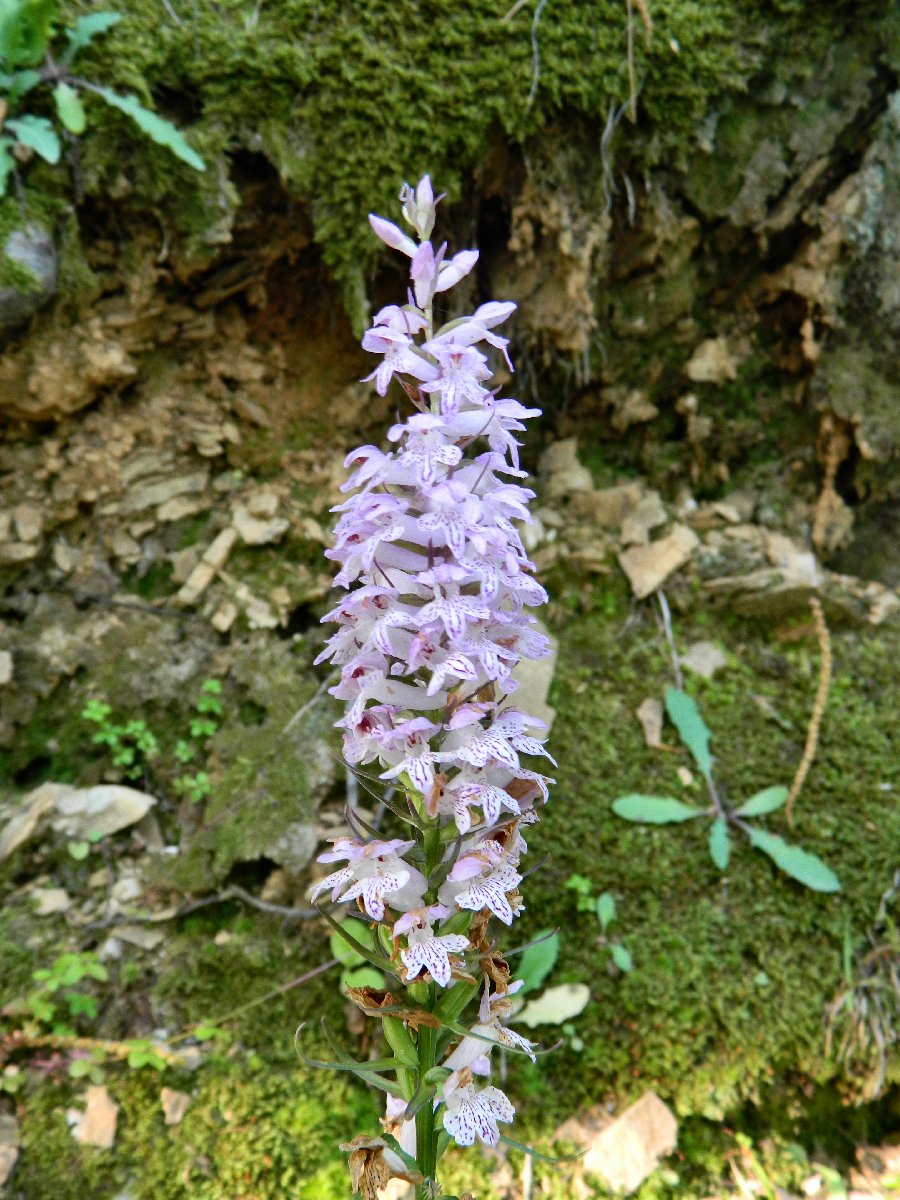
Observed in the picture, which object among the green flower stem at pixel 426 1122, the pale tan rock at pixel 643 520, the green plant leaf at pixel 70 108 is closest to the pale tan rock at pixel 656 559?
the pale tan rock at pixel 643 520

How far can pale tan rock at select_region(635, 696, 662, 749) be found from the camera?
3408mm

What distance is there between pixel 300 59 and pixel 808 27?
2357mm

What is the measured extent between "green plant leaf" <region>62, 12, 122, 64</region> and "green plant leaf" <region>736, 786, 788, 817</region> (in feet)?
13.4

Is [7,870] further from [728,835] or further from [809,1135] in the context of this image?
[809,1135]

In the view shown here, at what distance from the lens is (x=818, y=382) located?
3.80 m

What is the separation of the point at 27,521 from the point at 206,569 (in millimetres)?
837

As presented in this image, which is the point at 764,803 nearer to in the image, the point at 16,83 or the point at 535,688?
the point at 535,688

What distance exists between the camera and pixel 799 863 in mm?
3064

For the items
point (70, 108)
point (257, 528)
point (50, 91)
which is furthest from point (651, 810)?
point (50, 91)

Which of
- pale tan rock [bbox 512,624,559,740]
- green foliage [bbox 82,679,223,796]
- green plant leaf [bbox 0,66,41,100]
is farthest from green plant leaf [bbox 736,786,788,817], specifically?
green plant leaf [bbox 0,66,41,100]

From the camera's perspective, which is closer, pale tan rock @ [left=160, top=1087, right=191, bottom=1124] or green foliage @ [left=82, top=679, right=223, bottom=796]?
pale tan rock @ [left=160, top=1087, right=191, bottom=1124]

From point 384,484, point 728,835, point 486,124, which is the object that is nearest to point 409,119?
point 486,124

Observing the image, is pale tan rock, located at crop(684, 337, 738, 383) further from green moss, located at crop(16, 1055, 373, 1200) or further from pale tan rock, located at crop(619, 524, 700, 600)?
green moss, located at crop(16, 1055, 373, 1200)

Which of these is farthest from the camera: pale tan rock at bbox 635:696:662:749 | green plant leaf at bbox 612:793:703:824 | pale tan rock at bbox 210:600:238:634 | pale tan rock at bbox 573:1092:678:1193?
pale tan rock at bbox 210:600:238:634
